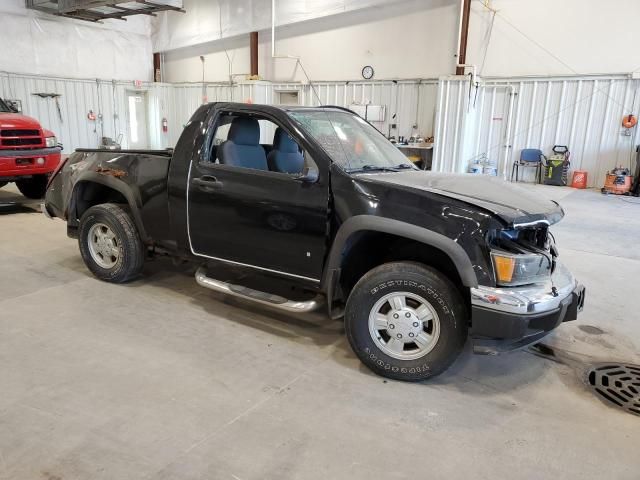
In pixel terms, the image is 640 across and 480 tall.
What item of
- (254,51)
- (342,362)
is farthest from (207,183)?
(254,51)

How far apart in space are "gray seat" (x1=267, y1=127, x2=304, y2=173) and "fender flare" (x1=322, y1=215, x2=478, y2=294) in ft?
4.38

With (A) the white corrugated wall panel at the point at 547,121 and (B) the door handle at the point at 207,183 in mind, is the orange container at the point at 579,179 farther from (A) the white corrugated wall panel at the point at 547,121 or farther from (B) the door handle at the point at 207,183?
(B) the door handle at the point at 207,183

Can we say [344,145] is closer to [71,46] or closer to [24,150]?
[24,150]

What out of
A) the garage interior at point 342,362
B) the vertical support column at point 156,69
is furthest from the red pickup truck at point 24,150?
the vertical support column at point 156,69

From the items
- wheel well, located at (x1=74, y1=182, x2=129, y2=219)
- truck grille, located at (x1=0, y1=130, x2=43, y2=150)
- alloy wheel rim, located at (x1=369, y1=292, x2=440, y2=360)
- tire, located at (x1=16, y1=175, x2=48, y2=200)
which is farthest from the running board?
tire, located at (x1=16, y1=175, x2=48, y2=200)

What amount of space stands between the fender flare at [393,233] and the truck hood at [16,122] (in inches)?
287

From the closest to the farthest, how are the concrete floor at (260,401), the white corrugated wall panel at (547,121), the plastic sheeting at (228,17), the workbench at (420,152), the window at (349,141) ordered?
the concrete floor at (260,401) → the window at (349,141) → the white corrugated wall panel at (547,121) → the workbench at (420,152) → the plastic sheeting at (228,17)

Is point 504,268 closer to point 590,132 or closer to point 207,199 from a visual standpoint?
point 207,199

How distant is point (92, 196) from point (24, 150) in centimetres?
431

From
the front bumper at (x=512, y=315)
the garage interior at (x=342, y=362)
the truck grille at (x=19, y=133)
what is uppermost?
the truck grille at (x=19, y=133)

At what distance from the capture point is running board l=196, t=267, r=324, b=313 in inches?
140

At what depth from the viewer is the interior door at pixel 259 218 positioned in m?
3.48

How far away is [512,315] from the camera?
9.41 feet

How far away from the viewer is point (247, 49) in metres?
17.5
